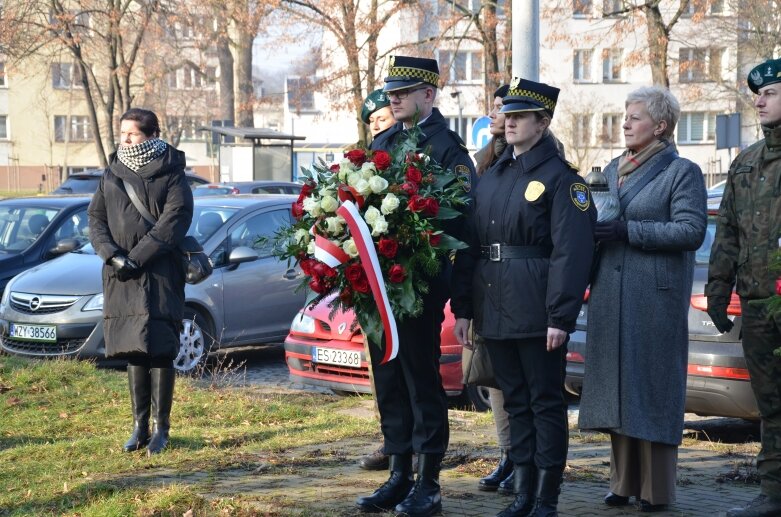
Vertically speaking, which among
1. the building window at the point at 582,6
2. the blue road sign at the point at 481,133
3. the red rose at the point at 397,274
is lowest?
the red rose at the point at 397,274

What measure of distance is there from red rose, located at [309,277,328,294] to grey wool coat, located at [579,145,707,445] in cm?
141

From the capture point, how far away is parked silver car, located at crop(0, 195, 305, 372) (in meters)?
11.1

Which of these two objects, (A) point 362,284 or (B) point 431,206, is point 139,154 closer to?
(A) point 362,284

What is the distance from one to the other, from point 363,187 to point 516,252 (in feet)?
2.53

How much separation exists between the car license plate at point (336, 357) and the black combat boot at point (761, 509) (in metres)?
4.40

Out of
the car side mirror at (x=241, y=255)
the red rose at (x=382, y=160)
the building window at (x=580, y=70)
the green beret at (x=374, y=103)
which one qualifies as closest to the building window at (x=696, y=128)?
the building window at (x=580, y=70)

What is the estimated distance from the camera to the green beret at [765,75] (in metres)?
5.31

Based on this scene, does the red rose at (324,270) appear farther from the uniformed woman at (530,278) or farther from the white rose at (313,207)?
the uniformed woman at (530,278)

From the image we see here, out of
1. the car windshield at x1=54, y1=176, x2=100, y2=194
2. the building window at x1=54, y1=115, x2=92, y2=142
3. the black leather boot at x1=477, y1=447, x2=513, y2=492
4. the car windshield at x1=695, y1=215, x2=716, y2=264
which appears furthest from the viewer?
the building window at x1=54, y1=115, x2=92, y2=142

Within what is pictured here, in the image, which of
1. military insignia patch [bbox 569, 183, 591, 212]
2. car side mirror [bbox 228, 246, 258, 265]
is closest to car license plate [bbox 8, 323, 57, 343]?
car side mirror [bbox 228, 246, 258, 265]

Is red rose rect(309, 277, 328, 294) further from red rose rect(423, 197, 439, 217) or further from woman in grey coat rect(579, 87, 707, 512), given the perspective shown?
woman in grey coat rect(579, 87, 707, 512)

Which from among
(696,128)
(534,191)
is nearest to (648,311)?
(534,191)

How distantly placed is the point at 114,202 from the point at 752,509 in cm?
423

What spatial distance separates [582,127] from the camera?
6000 centimetres
